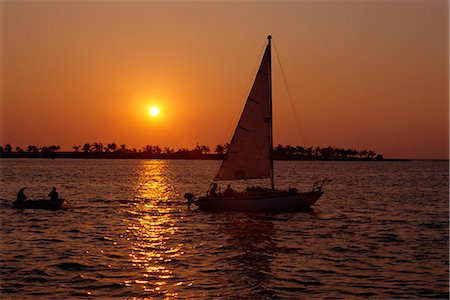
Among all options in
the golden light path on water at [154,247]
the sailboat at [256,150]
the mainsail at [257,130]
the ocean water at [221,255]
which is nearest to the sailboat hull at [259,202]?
the sailboat at [256,150]

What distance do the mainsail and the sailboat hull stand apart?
2468 millimetres

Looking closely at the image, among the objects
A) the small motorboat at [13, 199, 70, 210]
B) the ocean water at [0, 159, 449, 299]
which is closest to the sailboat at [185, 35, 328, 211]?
the ocean water at [0, 159, 449, 299]

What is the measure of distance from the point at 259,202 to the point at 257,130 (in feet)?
21.2

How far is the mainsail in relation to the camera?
1924 inches

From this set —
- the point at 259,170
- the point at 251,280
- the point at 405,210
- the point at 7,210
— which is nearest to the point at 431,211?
the point at 405,210

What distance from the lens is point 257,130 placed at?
161 feet

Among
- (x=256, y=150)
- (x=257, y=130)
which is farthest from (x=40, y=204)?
(x=257, y=130)

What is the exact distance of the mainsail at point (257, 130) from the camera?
4888 centimetres

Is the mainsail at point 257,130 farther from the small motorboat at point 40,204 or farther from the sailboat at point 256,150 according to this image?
the small motorboat at point 40,204

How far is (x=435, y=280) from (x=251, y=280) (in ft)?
27.4

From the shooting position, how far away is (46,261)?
92.0 feet

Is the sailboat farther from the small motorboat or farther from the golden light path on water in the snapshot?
the small motorboat

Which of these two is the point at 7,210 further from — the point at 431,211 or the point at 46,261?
the point at 431,211

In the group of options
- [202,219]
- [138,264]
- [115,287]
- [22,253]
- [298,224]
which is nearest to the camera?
[115,287]
